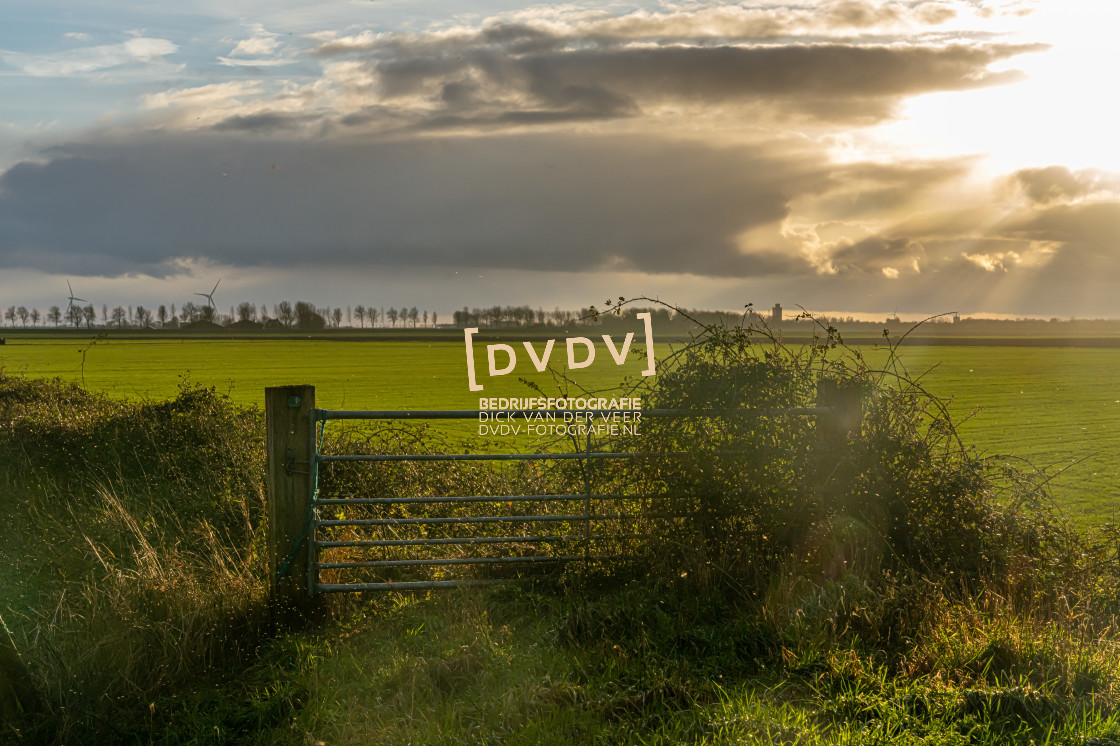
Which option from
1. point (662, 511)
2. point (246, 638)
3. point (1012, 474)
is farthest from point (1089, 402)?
point (246, 638)

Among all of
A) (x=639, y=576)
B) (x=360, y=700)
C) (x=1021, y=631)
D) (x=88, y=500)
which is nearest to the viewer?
(x=360, y=700)

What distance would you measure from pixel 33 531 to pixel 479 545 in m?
5.93

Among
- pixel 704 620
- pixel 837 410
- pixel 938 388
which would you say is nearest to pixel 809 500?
pixel 837 410

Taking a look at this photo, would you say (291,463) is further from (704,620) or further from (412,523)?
(704,620)

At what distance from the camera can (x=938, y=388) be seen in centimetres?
4603

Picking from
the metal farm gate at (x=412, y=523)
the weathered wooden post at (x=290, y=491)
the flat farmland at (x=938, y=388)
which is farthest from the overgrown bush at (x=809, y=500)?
the weathered wooden post at (x=290, y=491)

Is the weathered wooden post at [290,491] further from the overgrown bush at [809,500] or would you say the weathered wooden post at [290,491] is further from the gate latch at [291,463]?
the overgrown bush at [809,500]

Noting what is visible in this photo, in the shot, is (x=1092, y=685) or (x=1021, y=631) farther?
(x=1021, y=631)

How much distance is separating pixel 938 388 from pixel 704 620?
44.6 metres

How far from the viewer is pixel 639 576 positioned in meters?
7.15

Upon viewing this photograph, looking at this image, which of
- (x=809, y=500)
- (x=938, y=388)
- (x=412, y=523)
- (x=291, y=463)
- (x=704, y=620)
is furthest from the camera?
(x=938, y=388)

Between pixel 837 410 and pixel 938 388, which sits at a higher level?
pixel 837 410

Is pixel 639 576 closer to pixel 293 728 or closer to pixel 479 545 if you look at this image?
pixel 479 545

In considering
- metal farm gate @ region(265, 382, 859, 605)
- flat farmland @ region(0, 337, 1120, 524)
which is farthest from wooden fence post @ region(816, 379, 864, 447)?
flat farmland @ region(0, 337, 1120, 524)
